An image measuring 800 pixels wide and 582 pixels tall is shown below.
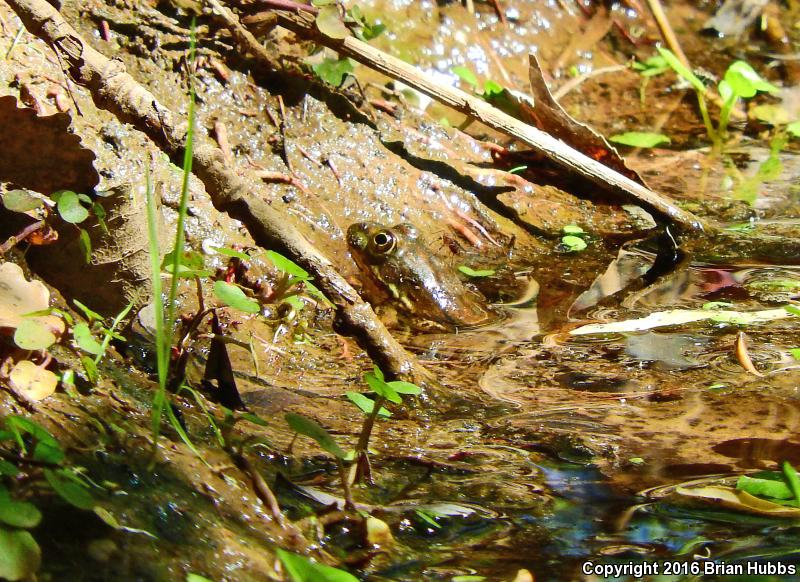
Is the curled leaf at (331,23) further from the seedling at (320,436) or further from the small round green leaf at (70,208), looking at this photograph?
the seedling at (320,436)

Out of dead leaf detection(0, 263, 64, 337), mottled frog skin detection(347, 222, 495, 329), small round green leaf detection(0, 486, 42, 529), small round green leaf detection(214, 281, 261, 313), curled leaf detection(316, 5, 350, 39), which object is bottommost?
small round green leaf detection(0, 486, 42, 529)

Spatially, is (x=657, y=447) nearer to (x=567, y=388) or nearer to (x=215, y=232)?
(x=567, y=388)

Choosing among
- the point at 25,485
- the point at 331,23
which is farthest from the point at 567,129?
the point at 25,485

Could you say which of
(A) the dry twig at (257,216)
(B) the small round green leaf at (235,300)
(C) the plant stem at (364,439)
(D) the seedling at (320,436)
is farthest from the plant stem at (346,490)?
(A) the dry twig at (257,216)

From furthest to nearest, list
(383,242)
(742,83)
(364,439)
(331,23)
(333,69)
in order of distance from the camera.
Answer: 1. (742,83)
2. (333,69)
3. (331,23)
4. (383,242)
5. (364,439)

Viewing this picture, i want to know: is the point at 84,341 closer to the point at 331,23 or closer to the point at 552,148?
the point at 331,23

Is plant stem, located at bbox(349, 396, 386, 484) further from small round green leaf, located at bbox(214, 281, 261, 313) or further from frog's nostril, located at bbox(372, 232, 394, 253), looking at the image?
frog's nostril, located at bbox(372, 232, 394, 253)

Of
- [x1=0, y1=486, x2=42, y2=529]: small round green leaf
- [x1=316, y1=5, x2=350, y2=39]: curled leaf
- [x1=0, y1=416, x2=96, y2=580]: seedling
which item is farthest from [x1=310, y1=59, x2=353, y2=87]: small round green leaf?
[x1=0, y1=486, x2=42, y2=529]: small round green leaf
